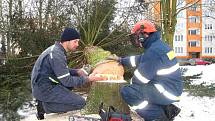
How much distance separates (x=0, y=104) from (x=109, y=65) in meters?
5.09

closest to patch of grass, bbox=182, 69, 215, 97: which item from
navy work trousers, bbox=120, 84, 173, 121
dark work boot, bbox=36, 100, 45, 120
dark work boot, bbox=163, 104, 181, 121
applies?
dark work boot, bbox=36, 100, 45, 120

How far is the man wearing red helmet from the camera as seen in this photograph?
18.9 ft

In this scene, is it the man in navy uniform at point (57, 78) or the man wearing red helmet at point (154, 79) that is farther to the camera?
the man in navy uniform at point (57, 78)

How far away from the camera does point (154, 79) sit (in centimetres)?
587

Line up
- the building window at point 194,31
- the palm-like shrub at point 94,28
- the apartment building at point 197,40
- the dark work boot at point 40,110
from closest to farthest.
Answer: the dark work boot at point 40,110, the palm-like shrub at point 94,28, the apartment building at point 197,40, the building window at point 194,31

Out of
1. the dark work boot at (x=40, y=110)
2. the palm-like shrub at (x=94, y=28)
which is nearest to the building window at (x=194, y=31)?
the palm-like shrub at (x=94, y=28)

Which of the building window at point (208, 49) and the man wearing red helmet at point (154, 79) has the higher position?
the man wearing red helmet at point (154, 79)

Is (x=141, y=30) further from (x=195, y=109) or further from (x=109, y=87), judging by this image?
(x=195, y=109)

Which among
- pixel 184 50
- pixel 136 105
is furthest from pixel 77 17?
pixel 184 50

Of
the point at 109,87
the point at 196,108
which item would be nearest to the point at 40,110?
the point at 109,87

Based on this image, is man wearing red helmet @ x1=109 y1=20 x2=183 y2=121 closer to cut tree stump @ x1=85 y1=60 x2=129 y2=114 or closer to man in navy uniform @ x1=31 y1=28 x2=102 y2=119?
man in navy uniform @ x1=31 y1=28 x2=102 y2=119

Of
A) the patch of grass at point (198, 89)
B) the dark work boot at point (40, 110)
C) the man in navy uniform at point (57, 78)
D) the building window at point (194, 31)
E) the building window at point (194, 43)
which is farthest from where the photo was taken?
the building window at point (194, 43)

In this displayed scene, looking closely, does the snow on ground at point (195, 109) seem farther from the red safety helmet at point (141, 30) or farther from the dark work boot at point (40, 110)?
the red safety helmet at point (141, 30)

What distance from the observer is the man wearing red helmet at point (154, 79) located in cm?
575
